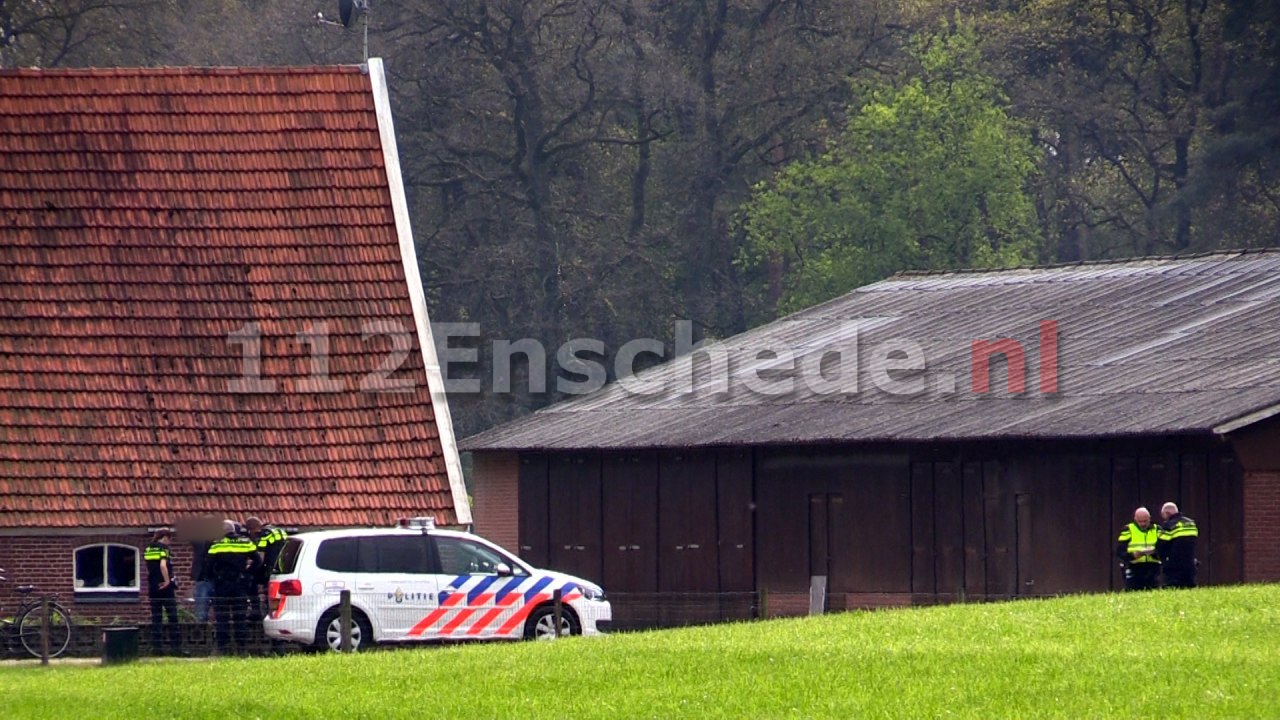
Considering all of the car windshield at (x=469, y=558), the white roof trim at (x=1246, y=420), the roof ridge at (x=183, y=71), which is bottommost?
the car windshield at (x=469, y=558)

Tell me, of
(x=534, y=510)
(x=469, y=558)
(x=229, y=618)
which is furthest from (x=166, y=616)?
(x=534, y=510)

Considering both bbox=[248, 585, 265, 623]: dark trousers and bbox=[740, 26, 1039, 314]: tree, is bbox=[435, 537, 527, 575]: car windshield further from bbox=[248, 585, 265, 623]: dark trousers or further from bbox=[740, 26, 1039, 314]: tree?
bbox=[740, 26, 1039, 314]: tree

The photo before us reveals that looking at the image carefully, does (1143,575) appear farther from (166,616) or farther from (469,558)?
(166,616)

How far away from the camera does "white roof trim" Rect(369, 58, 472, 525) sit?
87.7 feet

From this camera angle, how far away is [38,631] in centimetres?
2486

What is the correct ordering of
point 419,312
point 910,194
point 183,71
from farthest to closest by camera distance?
point 910,194
point 183,71
point 419,312

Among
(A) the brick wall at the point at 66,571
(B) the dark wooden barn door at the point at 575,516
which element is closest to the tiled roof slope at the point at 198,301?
(A) the brick wall at the point at 66,571

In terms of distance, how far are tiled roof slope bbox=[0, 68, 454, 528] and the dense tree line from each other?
30.0 metres

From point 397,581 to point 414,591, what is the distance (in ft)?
0.85

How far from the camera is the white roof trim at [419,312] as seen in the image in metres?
26.7

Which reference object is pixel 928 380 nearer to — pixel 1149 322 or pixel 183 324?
pixel 1149 322

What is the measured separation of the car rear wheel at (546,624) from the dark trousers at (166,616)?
167 inches

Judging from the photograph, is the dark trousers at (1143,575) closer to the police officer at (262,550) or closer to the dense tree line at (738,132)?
the police officer at (262,550)

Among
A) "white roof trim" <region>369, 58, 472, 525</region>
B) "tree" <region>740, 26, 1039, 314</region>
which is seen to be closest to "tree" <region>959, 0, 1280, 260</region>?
"tree" <region>740, 26, 1039, 314</region>
